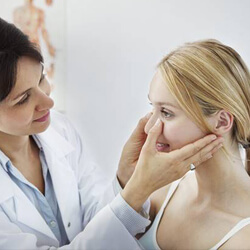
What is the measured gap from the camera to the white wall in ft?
3.82

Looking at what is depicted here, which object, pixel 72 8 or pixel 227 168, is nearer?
pixel 227 168

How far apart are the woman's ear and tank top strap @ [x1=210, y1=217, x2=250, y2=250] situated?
21cm

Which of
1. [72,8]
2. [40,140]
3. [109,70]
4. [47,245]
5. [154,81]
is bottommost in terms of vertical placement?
[47,245]

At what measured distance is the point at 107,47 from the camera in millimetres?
1592

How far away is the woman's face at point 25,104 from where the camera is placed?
86 centimetres

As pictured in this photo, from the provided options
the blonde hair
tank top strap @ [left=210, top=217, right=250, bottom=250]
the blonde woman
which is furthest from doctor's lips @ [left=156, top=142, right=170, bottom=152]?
tank top strap @ [left=210, top=217, right=250, bottom=250]

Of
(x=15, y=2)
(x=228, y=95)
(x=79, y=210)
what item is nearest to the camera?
(x=228, y=95)

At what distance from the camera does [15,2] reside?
5.94 ft

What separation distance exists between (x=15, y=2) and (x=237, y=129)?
1385 mm

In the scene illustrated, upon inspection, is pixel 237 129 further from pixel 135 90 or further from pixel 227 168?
pixel 135 90

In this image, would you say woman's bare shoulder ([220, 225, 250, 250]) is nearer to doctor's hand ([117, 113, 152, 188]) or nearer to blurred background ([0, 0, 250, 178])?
doctor's hand ([117, 113, 152, 188])

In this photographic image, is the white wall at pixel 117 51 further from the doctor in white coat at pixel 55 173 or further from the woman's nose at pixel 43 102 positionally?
the woman's nose at pixel 43 102

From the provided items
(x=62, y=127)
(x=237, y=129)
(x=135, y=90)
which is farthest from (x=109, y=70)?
(x=237, y=129)

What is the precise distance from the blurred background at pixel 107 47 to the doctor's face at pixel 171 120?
1.05ft
